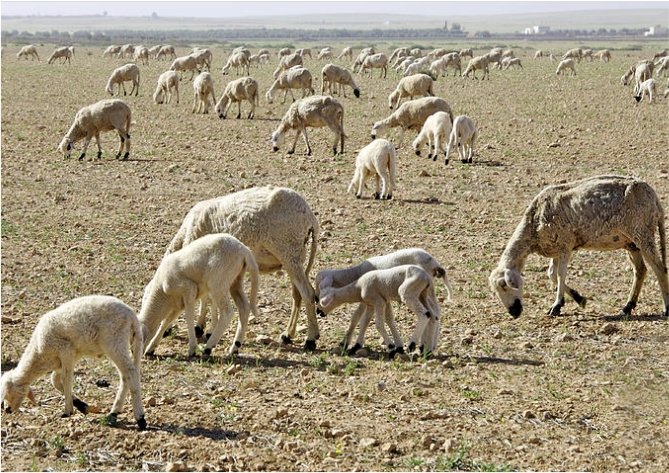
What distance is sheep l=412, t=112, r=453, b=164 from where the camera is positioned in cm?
2127

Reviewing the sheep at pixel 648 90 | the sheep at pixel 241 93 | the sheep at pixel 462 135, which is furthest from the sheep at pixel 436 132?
the sheep at pixel 648 90

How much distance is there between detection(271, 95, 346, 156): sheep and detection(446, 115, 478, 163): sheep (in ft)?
9.35

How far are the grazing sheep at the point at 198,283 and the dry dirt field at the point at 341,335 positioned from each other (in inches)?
13.0

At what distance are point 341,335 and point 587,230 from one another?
327 centimetres

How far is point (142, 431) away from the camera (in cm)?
753

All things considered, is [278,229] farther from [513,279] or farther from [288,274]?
[513,279]

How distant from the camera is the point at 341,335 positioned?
10.4 m

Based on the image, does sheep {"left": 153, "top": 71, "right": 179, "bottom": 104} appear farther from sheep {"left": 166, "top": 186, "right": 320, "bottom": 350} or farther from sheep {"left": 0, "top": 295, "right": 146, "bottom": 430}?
sheep {"left": 0, "top": 295, "right": 146, "bottom": 430}

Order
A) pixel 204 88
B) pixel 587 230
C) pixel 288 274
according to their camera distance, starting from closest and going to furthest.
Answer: pixel 288 274
pixel 587 230
pixel 204 88

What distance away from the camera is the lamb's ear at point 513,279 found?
36.2 ft

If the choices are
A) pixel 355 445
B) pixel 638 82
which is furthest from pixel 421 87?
pixel 355 445

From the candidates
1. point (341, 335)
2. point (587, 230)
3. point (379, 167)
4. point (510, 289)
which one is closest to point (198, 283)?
point (341, 335)

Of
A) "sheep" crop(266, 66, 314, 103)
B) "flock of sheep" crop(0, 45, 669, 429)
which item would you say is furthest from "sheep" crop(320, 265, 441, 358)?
"sheep" crop(266, 66, 314, 103)

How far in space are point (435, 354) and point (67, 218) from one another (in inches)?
329
